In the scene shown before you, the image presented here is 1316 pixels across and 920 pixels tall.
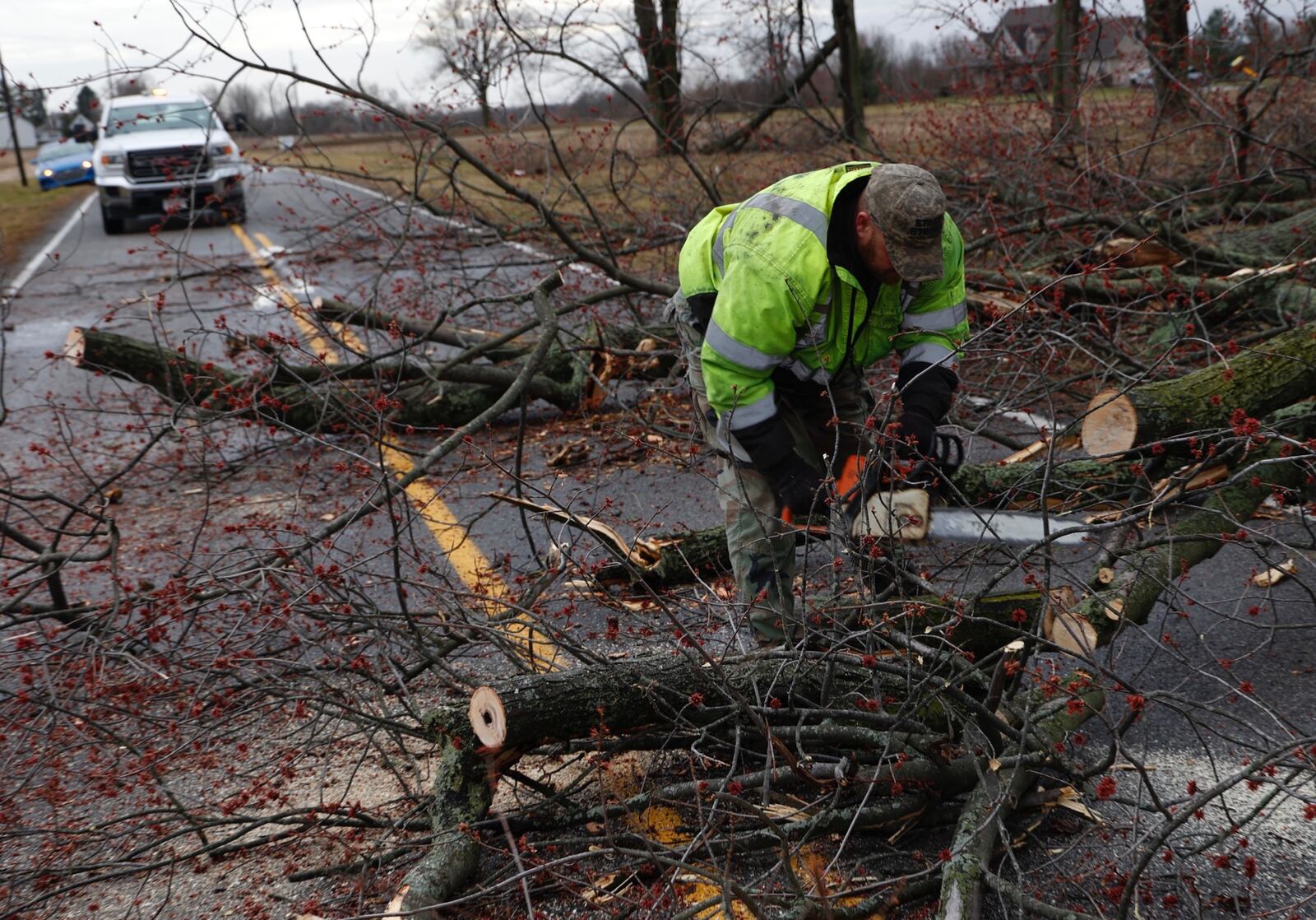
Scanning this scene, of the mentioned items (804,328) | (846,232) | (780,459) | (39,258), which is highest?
(39,258)

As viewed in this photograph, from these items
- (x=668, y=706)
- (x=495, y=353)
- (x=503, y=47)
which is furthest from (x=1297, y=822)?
(x=503, y=47)

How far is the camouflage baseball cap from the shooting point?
313cm

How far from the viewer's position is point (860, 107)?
10766 mm

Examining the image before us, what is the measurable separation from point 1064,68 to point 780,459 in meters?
7.30

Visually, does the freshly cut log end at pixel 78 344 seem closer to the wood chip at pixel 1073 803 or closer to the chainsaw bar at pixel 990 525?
the chainsaw bar at pixel 990 525

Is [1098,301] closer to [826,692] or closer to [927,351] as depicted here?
[927,351]

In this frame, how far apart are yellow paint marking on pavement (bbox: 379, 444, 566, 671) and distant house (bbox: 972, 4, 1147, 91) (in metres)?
5.37


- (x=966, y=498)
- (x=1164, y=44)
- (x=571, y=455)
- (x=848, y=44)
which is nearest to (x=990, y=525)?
(x=966, y=498)

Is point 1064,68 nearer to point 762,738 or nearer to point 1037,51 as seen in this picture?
point 1037,51

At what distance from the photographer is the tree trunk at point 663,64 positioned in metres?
7.90

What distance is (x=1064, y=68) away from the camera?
9180mm

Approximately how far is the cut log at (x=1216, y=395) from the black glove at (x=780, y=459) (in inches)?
47.7

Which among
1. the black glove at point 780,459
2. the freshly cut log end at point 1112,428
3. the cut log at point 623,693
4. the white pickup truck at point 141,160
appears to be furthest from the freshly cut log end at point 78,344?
the white pickup truck at point 141,160

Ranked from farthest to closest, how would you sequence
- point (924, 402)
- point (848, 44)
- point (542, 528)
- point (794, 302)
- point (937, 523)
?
point (848, 44)
point (542, 528)
point (937, 523)
point (924, 402)
point (794, 302)
